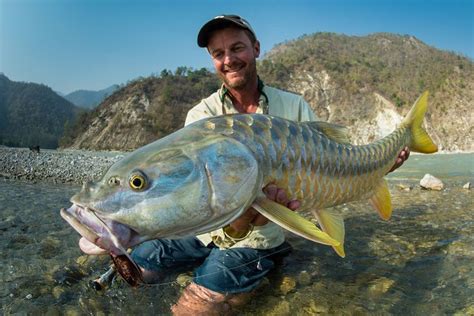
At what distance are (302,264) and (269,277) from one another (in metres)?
0.51

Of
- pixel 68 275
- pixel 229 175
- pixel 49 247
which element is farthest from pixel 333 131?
pixel 49 247

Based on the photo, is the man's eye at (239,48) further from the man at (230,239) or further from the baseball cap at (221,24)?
the baseball cap at (221,24)

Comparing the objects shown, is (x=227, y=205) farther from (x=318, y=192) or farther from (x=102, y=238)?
(x=318, y=192)

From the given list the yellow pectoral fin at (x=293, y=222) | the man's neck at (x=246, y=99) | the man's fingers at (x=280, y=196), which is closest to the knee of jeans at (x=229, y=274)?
the man's fingers at (x=280, y=196)

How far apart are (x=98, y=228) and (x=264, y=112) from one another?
249 cm

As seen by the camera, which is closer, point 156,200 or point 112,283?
point 156,200

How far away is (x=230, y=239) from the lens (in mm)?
3633

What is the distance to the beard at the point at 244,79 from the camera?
386cm

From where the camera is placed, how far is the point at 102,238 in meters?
1.83

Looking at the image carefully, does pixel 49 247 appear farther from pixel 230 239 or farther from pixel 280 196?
pixel 280 196

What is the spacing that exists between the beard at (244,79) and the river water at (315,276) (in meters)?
1.98

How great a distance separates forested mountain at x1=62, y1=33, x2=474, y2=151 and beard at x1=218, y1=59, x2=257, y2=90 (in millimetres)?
56346

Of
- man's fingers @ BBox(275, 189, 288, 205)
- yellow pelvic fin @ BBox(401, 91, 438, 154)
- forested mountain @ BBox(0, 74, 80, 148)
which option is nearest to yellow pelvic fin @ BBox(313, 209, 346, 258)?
man's fingers @ BBox(275, 189, 288, 205)

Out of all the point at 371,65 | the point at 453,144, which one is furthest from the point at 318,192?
the point at 371,65
